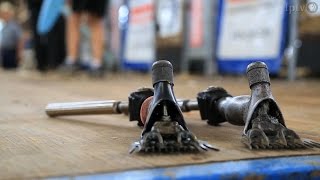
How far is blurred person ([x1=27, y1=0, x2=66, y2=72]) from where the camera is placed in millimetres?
5264

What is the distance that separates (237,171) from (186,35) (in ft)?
14.2

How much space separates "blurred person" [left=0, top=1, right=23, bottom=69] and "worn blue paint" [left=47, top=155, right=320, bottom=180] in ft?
30.0

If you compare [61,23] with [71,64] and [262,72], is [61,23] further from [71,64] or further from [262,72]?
[262,72]

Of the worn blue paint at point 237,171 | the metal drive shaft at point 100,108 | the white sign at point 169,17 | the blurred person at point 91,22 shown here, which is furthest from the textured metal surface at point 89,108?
the white sign at point 169,17

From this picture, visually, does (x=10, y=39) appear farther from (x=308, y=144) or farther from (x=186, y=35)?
(x=308, y=144)

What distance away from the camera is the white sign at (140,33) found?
5.28 meters

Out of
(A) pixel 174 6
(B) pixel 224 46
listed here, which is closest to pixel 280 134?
(B) pixel 224 46

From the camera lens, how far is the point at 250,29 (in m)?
3.73

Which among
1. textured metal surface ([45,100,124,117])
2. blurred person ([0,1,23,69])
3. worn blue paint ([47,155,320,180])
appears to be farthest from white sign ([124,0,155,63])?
worn blue paint ([47,155,320,180])

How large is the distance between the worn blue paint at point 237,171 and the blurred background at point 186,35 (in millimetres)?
1665

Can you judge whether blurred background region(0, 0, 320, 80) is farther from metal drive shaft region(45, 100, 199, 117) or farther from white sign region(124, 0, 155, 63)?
metal drive shaft region(45, 100, 199, 117)

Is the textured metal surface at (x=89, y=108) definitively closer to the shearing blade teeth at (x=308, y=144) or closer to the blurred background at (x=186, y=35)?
the shearing blade teeth at (x=308, y=144)

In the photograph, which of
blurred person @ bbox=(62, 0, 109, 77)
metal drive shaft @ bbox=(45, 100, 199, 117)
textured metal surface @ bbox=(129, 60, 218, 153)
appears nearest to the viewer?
textured metal surface @ bbox=(129, 60, 218, 153)

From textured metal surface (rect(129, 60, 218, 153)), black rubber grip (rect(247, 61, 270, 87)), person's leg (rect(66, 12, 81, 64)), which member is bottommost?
textured metal surface (rect(129, 60, 218, 153))
